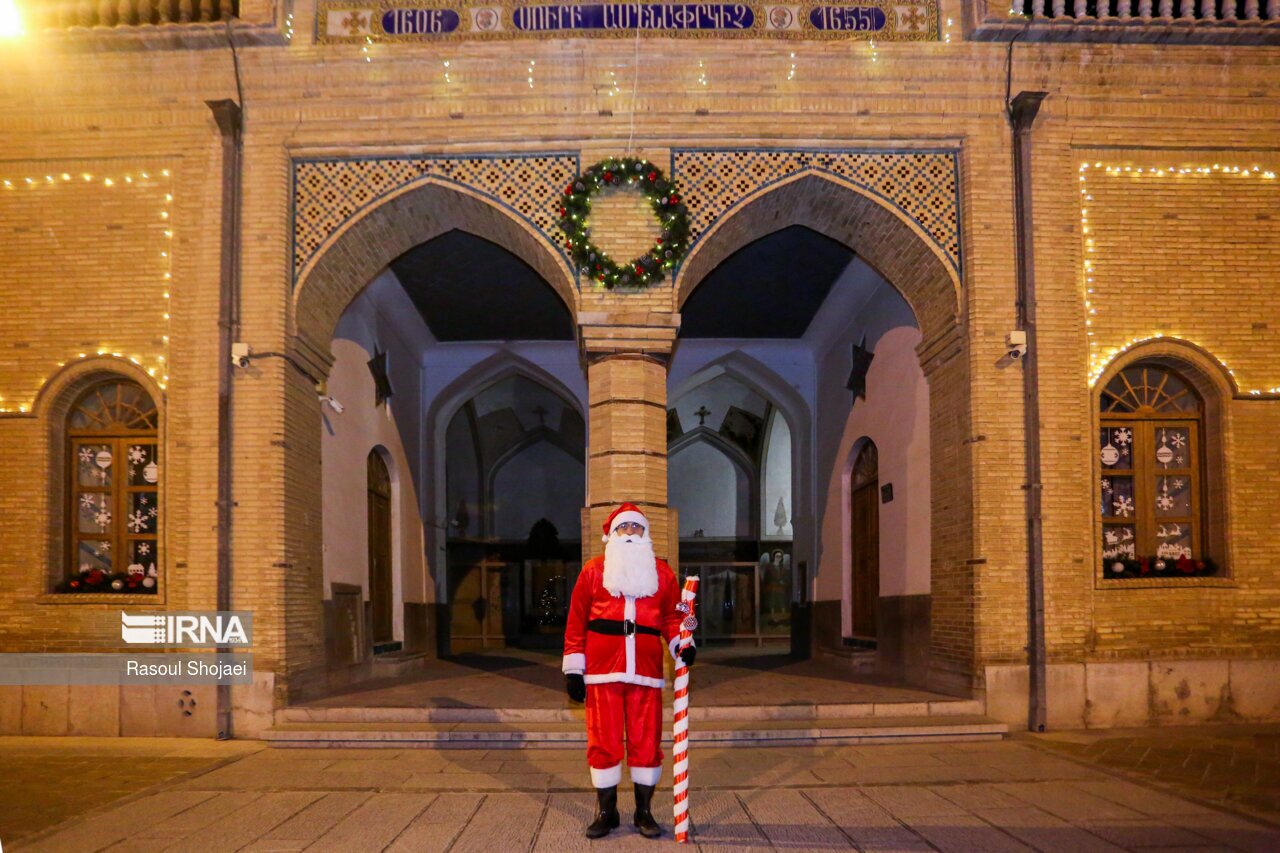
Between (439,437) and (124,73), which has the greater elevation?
(124,73)

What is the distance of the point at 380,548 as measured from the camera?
49.0 feet

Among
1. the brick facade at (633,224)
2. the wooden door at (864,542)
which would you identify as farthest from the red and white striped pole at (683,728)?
the wooden door at (864,542)

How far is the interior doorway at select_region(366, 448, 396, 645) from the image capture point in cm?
1439

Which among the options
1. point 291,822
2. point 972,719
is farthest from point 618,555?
point 972,719

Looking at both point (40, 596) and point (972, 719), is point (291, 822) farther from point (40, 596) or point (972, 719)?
point (972, 719)

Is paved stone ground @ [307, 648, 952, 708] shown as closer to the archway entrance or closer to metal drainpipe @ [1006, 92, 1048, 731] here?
metal drainpipe @ [1006, 92, 1048, 731]

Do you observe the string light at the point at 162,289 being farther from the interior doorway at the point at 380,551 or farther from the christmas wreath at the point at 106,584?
the interior doorway at the point at 380,551

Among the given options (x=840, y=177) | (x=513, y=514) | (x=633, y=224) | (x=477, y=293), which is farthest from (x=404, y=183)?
(x=513, y=514)

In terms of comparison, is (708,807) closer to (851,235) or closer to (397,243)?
(851,235)

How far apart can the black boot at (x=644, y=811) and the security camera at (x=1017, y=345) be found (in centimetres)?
586

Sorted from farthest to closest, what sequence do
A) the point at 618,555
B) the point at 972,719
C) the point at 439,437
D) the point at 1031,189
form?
the point at 439,437 → the point at 1031,189 → the point at 972,719 → the point at 618,555

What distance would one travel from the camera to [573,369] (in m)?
18.7

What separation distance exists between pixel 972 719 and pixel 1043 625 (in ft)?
3.48

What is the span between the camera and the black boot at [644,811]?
5.98 m
